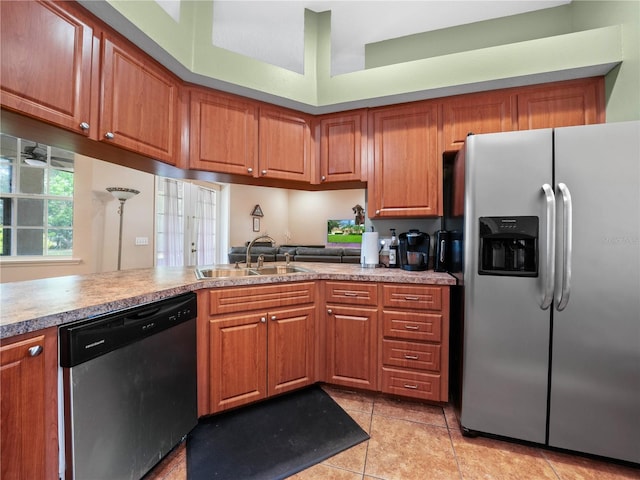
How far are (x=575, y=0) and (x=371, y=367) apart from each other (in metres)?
3.07

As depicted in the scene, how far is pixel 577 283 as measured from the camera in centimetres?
137

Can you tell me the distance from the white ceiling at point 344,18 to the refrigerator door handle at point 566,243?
5.69 ft

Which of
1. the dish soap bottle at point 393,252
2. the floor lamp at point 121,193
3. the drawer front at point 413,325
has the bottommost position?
the drawer front at point 413,325

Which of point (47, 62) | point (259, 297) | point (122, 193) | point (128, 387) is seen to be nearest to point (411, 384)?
Result: point (259, 297)

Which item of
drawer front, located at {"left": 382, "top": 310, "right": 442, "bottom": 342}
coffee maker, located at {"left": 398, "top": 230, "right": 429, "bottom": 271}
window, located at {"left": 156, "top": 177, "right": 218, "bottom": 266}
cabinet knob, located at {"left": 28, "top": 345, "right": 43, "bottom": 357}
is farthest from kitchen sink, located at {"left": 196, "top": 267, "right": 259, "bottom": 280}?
window, located at {"left": 156, "top": 177, "right": 218, "bottom": 266}

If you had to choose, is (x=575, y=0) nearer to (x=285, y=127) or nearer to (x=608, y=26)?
(x=608, y=26)

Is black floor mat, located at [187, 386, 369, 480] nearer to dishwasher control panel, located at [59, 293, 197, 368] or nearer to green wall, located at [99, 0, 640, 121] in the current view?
dishwasher control panel, located at [59, 293, 197, 368]

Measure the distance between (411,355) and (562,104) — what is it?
6.54 ft

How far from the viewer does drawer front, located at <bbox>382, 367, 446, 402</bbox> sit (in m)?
1.78

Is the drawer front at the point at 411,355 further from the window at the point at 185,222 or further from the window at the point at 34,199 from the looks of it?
the window at the point at 34,199

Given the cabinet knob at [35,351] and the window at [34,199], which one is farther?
the window at [34,199]

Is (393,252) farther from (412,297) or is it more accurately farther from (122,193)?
(122,193)

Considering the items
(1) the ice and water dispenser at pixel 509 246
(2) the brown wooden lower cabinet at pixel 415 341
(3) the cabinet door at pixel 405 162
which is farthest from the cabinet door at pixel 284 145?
(1) the ice and water dispenser at pixel 509 246

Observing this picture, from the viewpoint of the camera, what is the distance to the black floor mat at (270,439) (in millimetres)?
1316
